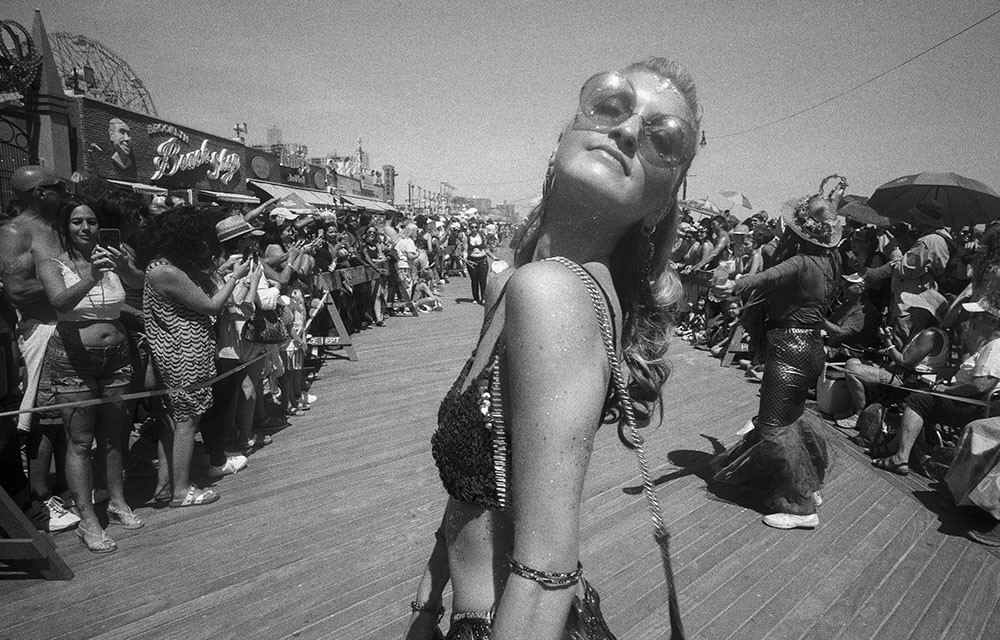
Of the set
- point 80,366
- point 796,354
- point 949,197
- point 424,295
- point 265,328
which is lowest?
point 424,295

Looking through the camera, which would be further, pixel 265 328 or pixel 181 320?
pixel 265 328

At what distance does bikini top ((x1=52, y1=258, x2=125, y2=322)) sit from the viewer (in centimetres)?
326

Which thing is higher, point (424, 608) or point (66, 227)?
point (66, 227)

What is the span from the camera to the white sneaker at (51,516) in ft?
11.5

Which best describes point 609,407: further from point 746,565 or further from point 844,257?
point 844,257

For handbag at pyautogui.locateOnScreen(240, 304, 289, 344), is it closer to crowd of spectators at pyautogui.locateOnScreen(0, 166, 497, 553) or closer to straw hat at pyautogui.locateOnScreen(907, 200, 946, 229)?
crowd of spectators at pyautogui.locateOnScreen(0, 166, 497, 553)

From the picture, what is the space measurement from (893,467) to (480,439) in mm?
5348

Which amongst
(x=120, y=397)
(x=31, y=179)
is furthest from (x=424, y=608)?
(x=31, y=179)

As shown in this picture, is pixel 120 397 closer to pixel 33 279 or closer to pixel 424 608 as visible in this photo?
pixel 33 279

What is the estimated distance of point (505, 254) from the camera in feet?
5.43

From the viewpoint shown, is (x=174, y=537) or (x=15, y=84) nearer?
(x=174, y=537)

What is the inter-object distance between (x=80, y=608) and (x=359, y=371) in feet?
17.0

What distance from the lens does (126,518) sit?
3527 millimetres

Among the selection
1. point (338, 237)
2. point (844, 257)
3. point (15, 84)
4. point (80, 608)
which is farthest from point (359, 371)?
point (15, 84)
